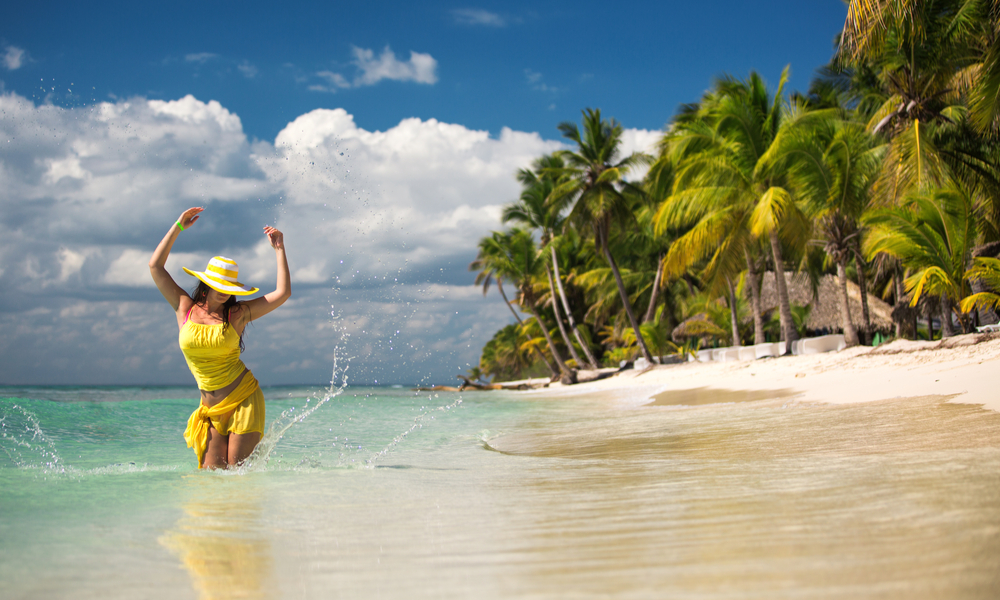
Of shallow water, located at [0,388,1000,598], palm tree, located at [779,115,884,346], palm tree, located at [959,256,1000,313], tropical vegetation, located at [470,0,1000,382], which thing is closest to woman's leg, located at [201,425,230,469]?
shallow water, located at [0,388,1000,598]

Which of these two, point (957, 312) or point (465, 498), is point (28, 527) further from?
point (957, 312)

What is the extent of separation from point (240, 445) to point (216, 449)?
7.6 inches

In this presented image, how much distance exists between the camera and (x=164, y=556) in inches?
87.3

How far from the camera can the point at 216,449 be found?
12.9 feet

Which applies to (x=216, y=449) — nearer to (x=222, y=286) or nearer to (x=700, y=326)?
(x=222, y=286)

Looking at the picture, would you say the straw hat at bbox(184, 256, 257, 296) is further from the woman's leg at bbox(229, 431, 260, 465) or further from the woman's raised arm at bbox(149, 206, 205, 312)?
the woman's leg at bbox(229, 431, 260, 465)

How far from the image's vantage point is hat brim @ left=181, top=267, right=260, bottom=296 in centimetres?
361

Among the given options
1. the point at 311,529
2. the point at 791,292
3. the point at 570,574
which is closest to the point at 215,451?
the point at 311,529

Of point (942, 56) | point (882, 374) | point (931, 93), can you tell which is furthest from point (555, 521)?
point (931, 93)

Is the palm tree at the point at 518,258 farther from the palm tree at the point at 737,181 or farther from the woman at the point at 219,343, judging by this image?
the woman at the point at 219,343

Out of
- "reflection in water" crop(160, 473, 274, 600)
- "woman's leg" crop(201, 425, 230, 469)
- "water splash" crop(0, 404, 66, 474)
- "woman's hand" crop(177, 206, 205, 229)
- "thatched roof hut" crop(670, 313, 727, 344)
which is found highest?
"woman's hand" crop(177, 206, 205, 229)

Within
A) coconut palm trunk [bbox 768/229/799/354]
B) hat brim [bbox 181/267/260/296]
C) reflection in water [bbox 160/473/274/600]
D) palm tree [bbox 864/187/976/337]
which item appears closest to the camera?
reflection in water [bbox 160/473/274/600]

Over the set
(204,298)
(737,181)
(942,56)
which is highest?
(942,56)

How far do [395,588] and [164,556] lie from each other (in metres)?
0.99
